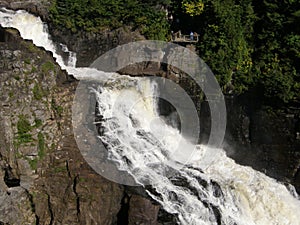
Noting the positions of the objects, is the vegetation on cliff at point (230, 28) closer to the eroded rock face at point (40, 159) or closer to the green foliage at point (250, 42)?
the green foliage at point (250, 42)

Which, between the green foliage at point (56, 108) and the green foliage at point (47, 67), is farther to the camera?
the green foliage at point (47, 67)

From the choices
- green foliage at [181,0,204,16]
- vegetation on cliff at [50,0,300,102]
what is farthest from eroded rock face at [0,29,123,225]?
green foliage at [181,0,204,16]

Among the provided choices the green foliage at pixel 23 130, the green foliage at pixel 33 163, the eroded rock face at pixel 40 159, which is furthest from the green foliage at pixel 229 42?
the green foliage at pixel 33 163

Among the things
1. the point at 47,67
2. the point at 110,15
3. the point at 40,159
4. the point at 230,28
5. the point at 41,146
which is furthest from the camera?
the point at 110,15

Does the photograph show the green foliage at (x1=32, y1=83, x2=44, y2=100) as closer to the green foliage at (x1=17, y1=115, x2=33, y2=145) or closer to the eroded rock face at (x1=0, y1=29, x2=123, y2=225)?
the eroded rock face at (x1=0, y1=29, x2=123, y2=225)

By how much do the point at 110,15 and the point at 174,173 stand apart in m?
8.79

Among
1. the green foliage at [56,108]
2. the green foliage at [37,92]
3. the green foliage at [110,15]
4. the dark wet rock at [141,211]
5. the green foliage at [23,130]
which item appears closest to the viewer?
the dark wet rock at [141,211]

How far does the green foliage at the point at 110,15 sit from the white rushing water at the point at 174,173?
2.83m

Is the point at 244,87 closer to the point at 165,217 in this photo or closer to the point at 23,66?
the point at 165,217

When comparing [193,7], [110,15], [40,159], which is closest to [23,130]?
[40,159]

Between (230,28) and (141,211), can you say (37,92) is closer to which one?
(141,211)

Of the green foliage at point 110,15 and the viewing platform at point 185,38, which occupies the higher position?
the green foliage at point 110,15

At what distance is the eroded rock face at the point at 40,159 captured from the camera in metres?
12.7

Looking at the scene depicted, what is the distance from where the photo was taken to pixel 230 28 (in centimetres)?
1838
